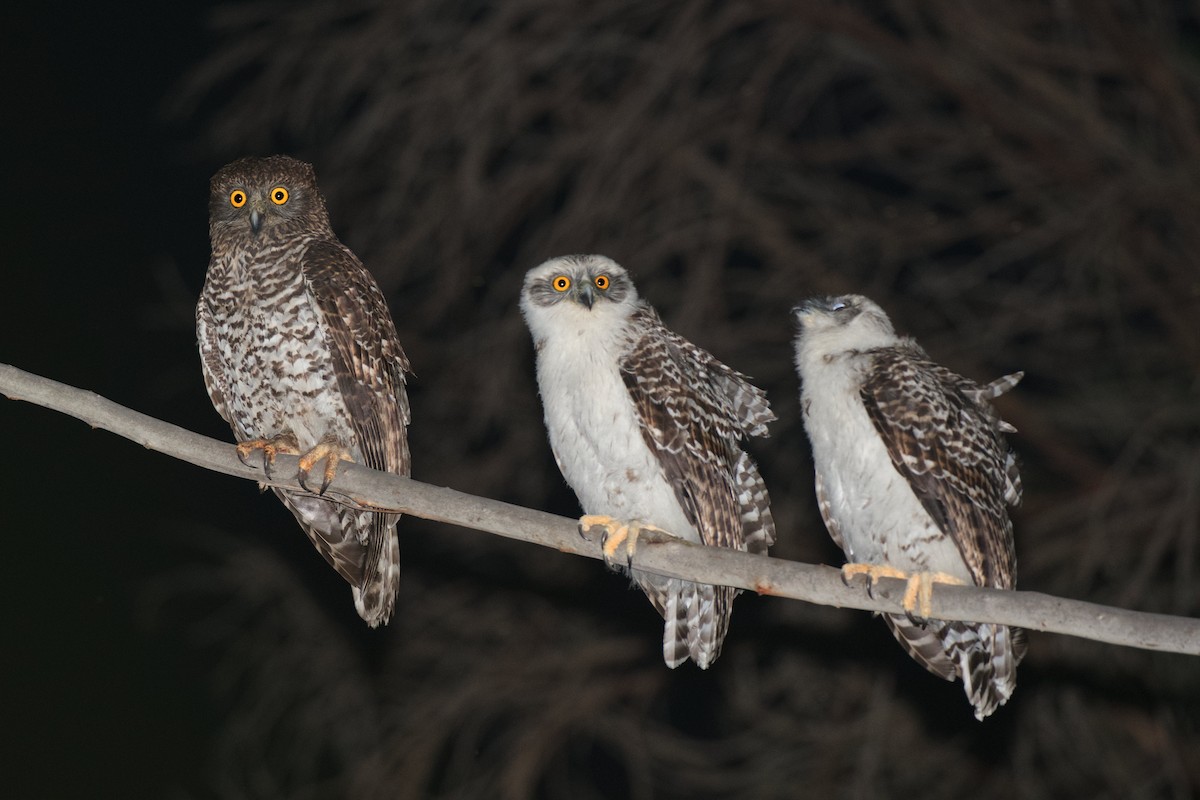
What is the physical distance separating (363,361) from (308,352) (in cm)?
13

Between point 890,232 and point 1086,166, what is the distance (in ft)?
2.41

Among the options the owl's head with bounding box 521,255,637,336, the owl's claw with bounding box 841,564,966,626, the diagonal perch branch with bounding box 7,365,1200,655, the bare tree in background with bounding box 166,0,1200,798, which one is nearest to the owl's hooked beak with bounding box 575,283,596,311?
the owl's head with bounding box 521,255,637,336

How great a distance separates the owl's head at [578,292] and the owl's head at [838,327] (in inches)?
17.3

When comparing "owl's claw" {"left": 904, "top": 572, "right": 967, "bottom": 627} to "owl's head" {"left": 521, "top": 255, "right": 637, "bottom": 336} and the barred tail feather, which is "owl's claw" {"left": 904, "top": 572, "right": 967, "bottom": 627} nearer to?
"owl's head" {"left": 521, "top": 255, "right": 637, "bottom": 336}

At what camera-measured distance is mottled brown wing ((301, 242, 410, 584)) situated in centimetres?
300

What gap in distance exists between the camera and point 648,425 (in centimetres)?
294

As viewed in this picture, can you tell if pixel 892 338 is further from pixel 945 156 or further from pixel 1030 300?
pixel 945 156

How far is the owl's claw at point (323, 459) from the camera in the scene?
2.70m

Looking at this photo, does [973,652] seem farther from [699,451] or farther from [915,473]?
[699,451]

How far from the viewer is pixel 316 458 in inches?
109

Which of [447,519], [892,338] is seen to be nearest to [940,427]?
[892,338]

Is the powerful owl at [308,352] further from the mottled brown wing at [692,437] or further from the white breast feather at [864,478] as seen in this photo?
the white breast feather at [864,478]

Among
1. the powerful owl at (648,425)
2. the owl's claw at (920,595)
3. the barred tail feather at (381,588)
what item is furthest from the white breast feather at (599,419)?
the owl's claw at (920,595)

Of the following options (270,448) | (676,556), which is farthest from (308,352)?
(676,556)
